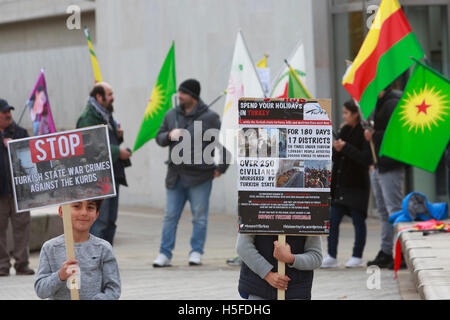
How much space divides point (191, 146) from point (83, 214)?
5.06 meters

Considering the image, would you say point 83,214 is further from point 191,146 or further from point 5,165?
point 191,146

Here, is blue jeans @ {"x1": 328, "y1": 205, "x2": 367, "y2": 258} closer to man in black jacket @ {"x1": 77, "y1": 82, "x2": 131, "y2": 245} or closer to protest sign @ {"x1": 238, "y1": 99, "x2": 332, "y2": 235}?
man in black jacket @ {"x1": 77, "y1": 82, "x2": 131, "y2": 245}

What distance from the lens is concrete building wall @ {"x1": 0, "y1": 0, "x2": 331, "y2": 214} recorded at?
14.3m

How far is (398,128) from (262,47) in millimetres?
6857

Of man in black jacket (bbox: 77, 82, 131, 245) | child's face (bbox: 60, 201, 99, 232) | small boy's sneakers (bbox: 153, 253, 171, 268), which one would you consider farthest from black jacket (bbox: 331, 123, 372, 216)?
child's face (bbox: 60, 201, 99, 232)

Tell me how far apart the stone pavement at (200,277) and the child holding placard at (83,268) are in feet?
9.61

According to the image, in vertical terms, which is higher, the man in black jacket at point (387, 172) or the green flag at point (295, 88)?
the green flag at point (295, 88)

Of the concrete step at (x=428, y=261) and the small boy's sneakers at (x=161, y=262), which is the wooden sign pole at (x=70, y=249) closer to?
the concrete step at (x=428, y=261)

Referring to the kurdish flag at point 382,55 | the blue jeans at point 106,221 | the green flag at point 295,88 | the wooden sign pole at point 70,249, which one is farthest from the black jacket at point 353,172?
the wooden sign pole at point 70,249

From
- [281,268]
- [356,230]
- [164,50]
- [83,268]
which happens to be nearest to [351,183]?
[356,230]

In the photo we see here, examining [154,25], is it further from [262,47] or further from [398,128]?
[398,128]

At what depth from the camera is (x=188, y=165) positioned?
934 centimetres

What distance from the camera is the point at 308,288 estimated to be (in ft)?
15.4

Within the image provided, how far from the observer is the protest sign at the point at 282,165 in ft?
15.3
